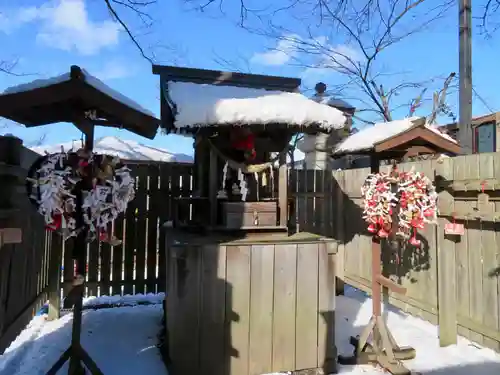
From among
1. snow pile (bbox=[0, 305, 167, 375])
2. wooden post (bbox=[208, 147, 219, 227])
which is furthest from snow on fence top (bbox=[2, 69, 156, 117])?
snow pile (bbox=[0, 305, 167, 375])

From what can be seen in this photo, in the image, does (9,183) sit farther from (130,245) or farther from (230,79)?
(230,79)

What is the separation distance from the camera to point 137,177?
15.7 ft

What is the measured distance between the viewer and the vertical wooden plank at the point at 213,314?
279cm

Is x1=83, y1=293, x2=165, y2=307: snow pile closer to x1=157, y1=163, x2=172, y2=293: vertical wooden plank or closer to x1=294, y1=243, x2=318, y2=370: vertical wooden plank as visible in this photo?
x1=157, y1=163, x2=172, y2=293: vertical wooden plank

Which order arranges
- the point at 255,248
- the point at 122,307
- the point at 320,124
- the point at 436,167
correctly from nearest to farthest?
the point at 255,248 → the point at 320,124 → the point at 436,167 → the point at 122,307

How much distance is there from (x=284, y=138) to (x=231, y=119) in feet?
2.59

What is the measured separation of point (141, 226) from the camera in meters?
4.80

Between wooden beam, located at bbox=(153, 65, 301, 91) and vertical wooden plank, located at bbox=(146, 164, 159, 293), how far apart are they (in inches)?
53.7

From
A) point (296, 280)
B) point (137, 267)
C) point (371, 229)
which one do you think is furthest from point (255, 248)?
point (137, 267)

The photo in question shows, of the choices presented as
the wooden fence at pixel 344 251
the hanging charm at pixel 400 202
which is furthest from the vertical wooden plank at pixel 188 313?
the hanging charm at pixel 400 202

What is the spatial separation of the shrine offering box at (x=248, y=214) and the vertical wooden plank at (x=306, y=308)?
19.7 inches

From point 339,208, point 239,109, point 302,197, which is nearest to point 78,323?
point 239,109

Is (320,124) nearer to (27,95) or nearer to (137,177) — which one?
(27,95)

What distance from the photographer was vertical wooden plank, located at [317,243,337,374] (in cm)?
302
